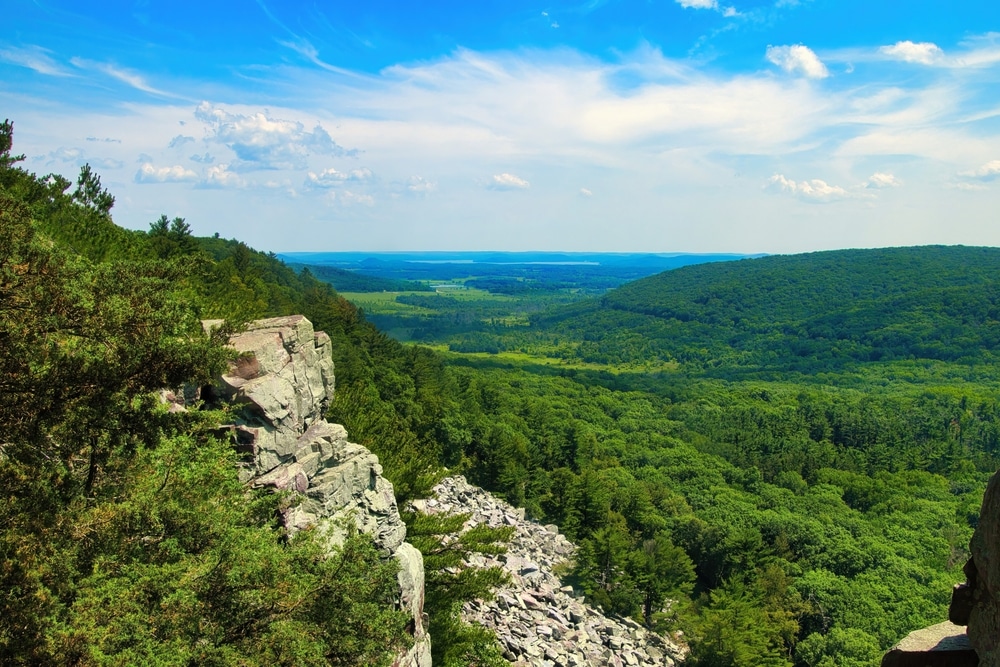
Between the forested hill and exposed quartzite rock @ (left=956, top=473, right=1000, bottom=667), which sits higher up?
exposed quartzite rock @ (left=956, top=473, right=1000, bottom=667)

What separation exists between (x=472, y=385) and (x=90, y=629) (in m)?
67.9

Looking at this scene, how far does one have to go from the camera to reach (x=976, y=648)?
257 inches

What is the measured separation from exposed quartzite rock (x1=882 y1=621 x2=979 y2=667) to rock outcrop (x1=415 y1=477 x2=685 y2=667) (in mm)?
17284

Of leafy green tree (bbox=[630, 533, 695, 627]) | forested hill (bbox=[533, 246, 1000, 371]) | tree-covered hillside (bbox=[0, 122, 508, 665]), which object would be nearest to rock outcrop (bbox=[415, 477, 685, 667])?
leafy green tree (bbox=[630, 533, 695, 627])

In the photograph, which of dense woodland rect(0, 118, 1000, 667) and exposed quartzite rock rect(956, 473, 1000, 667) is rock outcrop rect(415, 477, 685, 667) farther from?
exposed quartzite rock rect(956, 473, 1000, 667)

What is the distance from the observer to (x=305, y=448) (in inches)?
622

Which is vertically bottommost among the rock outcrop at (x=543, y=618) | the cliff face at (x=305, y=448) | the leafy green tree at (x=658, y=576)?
the leafy green tree at (x=658, y=576)

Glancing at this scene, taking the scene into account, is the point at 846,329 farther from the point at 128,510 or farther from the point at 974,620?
the point at 128,510

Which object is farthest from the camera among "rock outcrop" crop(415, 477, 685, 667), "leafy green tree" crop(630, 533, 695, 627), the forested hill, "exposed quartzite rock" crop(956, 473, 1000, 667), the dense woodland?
the forested hill

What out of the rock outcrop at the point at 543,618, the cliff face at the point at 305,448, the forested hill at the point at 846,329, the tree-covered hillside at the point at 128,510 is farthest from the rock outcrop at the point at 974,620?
the forested hill at the point at 846,329

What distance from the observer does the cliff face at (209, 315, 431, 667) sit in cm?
1423

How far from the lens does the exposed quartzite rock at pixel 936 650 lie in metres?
6.88

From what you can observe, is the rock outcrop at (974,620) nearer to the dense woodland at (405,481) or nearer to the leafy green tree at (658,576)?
the dense woodland at (405,481)

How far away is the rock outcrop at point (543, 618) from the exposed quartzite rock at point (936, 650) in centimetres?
1728
